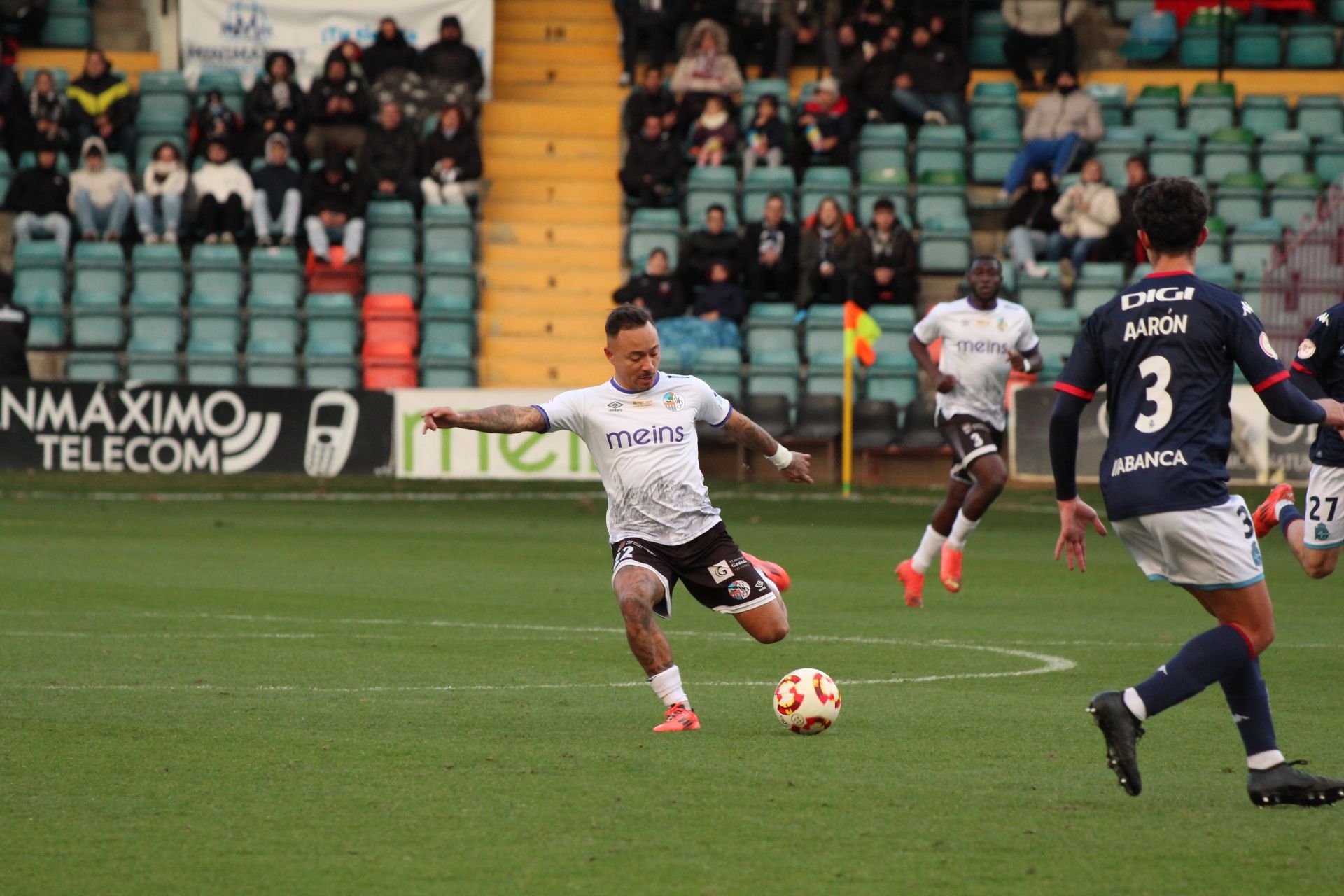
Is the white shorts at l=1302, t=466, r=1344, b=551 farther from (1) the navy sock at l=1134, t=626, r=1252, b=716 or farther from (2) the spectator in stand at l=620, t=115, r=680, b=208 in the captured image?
(2) the spectator in stand at l=620, t=115, r=680, b=208

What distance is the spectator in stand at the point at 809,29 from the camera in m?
27.4

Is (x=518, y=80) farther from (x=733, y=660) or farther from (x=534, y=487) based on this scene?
(x=733, y=660)

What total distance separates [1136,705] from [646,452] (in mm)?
2770

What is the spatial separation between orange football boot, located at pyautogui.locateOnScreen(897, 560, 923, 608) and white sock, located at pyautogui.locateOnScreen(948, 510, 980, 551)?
0.41 m

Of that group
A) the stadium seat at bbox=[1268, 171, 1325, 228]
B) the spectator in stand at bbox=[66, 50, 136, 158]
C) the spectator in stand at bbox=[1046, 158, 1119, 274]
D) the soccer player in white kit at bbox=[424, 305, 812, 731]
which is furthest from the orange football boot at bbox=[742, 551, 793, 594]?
the spectator in stand at bbox=[66, 50, 136, 158]

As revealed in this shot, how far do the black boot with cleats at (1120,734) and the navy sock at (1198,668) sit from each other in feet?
0.34

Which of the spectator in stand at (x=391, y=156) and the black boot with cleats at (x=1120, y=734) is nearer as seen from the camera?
the black boot with cleats at (x=1120, y=734)

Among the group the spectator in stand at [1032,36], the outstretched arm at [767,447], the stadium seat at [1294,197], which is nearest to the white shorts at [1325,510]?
the outstretched arm at [767,447]

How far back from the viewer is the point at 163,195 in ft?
81.0

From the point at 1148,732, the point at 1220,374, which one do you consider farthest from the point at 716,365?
the point at 1220,374

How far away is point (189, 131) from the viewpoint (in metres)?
25.9

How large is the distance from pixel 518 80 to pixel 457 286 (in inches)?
193

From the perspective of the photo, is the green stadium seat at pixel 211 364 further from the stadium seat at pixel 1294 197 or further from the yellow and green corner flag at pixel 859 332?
the stadium seat at pixel 1294 197

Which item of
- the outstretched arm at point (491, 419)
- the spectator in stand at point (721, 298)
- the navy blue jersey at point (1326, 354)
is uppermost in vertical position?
the navy blue jersey at point (1326, 354)
